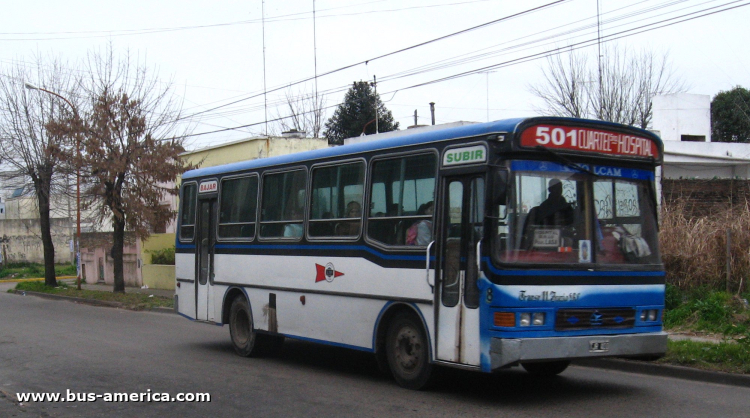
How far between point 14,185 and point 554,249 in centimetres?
2902

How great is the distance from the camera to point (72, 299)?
93.1 feet

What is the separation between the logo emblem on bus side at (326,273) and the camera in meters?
10.5

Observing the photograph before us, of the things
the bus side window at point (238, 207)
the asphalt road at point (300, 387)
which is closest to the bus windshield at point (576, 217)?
the asphalt road at point (300, 387)

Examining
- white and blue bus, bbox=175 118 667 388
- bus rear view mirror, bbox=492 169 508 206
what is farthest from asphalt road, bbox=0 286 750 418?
bus rear view mirror, bbox=492 169 508 206

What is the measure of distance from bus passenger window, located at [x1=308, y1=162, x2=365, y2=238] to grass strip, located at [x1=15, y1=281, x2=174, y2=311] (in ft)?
42.3

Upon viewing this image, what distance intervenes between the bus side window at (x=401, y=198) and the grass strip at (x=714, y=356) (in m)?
3.88

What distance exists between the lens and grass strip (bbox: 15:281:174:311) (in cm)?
2364

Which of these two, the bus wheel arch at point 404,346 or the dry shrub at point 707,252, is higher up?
the dry shrub at point 707,252

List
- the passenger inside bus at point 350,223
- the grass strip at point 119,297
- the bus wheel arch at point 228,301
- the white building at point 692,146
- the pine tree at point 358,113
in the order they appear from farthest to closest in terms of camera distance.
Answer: the pine tree at point 358,113, the white building at point 692,146, the grass strip at point 119,297, the bus wheel arch at point 228,301, the passenger inside bus at point 350,223

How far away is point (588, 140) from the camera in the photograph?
27.8ft

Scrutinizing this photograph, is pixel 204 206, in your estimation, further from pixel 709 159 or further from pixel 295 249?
pixel 709 159

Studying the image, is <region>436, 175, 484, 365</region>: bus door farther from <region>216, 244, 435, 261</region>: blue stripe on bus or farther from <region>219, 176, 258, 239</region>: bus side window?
<region>219, 176, 258, 239</region>: bus side window

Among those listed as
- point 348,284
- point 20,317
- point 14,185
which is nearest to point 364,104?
point 14,185

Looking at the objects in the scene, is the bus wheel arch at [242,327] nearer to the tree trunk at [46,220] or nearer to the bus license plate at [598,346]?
the bus license plate at [598,346]
